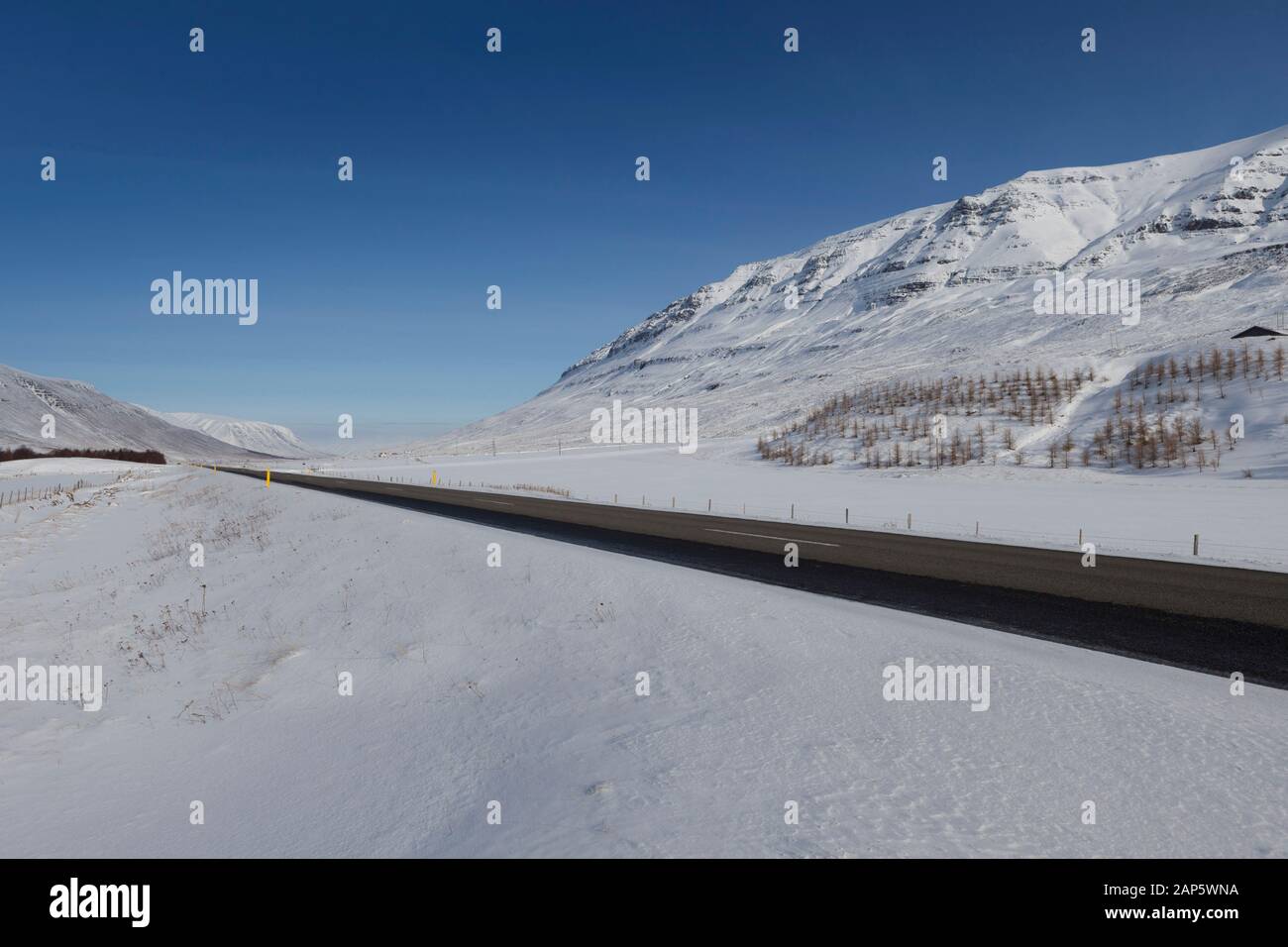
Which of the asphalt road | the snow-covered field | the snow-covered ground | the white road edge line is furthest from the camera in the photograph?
the snow-covered ground

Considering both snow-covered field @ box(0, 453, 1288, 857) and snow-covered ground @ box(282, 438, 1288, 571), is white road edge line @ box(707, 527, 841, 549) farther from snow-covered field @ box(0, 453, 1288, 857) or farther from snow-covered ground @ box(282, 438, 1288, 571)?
snow-covered field @ box(0, 453, 1288, 857)

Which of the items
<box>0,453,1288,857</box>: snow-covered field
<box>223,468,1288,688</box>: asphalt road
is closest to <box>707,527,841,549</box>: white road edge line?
<box>223,468,1288,688</box>: asphalt road

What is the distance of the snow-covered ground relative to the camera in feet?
57.9

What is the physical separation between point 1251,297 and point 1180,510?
118478mm

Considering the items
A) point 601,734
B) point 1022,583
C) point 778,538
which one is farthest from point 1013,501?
point 601,734

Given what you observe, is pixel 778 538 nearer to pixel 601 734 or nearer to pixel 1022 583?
pixel 1022 583

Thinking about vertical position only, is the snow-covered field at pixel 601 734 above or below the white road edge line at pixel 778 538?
below

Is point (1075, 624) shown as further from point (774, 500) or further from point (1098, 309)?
point (1098, 309)

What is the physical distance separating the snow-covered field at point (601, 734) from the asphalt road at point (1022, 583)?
3.29ft

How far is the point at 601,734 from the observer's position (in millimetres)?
6195

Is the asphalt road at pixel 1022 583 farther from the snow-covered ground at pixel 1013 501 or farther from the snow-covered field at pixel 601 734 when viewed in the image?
the snow-covered ground at pixel 1013 501

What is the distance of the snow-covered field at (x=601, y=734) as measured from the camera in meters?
4.38

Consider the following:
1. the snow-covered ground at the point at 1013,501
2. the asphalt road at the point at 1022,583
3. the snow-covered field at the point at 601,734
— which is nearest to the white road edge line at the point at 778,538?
the asphalt road at the point at 1022,583

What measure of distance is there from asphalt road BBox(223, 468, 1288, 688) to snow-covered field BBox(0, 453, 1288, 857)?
100cm
